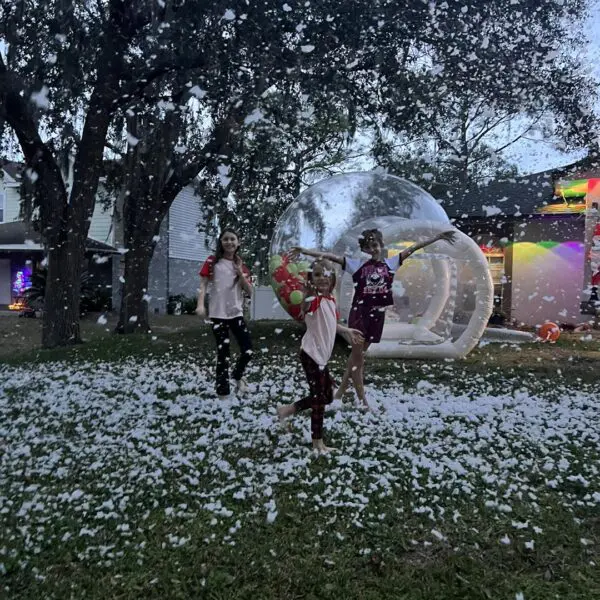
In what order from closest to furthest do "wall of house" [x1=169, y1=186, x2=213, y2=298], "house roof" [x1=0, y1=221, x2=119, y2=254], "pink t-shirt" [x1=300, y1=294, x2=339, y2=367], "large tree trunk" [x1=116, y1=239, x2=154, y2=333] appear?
"pink t-shirt" [x1=300, y1=294, x2=339, y2=367]
"large tree trunk" [x1=116, y1=239, x2=154, y2=333]
"house roof" [x1=0, y1=221, x2=119, y2=254]
"wall of house" [x1=169, y1=186, x2=213, y2=298]

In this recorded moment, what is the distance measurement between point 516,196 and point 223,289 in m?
15.1

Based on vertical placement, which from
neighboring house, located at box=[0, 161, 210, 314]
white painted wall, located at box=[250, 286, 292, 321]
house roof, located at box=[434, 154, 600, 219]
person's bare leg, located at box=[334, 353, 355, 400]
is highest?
house roof, located at box=[434, 154, 600, 219]

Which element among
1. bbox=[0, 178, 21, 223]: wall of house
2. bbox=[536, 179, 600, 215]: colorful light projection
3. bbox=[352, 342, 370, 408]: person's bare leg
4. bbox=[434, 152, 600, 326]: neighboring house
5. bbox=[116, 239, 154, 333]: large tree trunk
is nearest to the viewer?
bbox=[352, 342, 370, 408]: person's bare leg

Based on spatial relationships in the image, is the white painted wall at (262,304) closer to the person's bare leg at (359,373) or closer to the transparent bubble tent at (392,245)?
the transparent bubble tent at (392,245)

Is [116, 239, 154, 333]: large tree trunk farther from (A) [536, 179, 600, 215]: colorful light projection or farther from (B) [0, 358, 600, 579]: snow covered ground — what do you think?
(A) [536, 179, 600, 215]: colorful light projection

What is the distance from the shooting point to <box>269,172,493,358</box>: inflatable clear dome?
8.50 meters

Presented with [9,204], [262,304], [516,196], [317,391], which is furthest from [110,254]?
[317,391]

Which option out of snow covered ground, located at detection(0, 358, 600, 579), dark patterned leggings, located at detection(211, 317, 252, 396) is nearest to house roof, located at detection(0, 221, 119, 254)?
dark patterned leggings, located at detection(211, 317, 252, 396)

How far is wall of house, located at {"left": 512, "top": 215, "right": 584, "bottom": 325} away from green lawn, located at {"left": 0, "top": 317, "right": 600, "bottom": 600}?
35.3 feet

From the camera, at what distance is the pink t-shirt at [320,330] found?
4.20 m

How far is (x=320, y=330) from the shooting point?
4.26 metres

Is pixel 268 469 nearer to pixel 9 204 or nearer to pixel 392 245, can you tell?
pixel 392 245

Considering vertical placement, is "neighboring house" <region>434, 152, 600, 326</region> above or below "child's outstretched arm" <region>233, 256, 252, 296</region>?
above

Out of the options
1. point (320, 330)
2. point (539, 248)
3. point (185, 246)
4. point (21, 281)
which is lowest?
point (320, 330)
